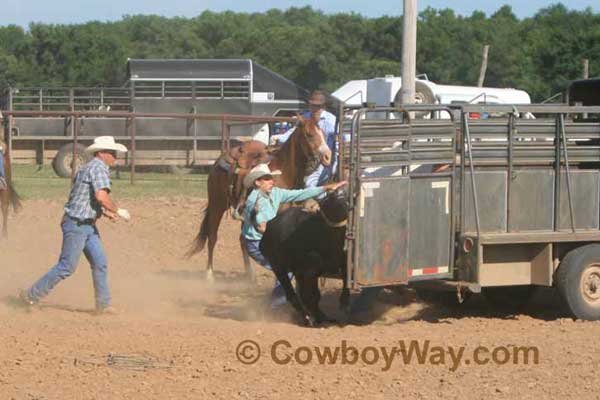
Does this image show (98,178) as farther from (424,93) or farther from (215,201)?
(424,93)

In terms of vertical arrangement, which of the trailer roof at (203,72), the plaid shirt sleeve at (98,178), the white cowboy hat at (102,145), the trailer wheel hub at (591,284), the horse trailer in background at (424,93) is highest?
the trailer roof at (203,72)

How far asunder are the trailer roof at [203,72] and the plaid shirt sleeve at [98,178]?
19088mm

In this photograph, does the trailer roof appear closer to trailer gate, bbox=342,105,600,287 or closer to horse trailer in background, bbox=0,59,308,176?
horse trailer in background, bbox=0,59,308,176

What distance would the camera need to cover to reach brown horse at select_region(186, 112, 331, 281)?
10.7m

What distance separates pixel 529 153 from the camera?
935 centimetres

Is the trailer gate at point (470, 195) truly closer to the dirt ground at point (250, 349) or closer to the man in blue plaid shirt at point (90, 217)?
the dirt ground at point (250, 349)

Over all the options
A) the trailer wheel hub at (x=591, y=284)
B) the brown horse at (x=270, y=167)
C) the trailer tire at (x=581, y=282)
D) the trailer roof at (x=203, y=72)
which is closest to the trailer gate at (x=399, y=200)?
the trailer tire at (x=581, y=282)

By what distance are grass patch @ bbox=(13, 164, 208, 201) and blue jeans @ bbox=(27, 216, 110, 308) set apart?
9787 mm

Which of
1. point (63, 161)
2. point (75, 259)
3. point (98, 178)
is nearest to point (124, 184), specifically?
point (63, 161)

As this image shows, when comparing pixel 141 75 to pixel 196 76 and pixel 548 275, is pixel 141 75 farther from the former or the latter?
pixel 548 275

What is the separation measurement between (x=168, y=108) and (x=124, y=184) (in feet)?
19.4

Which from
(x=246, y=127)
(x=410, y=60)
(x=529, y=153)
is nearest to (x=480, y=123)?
(x=529, y=153)

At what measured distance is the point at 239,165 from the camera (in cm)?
1230

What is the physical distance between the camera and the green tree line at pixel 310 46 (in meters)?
59.1
